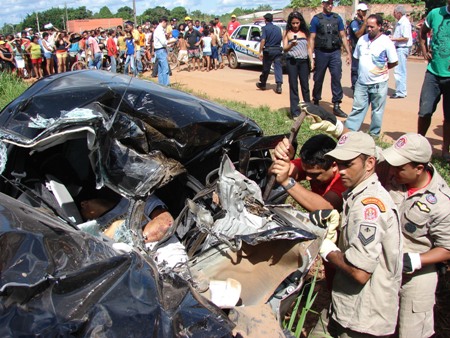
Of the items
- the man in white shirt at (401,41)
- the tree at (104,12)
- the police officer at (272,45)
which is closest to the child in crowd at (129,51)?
the police officer at (272,45)

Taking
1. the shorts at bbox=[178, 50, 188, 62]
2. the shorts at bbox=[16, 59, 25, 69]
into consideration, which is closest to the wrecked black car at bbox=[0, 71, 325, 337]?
the shorts at bbox=[178, 50, 188, 62]

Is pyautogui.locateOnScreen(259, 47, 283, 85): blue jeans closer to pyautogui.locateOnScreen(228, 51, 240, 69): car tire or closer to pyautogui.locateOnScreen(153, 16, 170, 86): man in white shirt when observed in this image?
pyautogui.locateOnScreen(153, 16, 170, 86): man in white shirt

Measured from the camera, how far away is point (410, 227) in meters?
2.65

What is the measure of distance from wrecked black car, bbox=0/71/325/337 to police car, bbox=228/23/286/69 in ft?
42.9

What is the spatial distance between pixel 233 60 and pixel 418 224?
1529 centimetres

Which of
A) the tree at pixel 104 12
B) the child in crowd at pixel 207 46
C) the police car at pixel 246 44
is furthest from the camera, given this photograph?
the tree at pixel 104 12

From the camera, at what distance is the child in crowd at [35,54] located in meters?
17.3

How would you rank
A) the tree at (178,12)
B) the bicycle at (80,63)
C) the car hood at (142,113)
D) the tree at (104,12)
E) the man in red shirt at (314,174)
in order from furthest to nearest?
the tree at (104,12) < the tree at (178,12) < the bicycle at (80,63) < the man in red shirt at (314,174) < the car hood at (142,113)

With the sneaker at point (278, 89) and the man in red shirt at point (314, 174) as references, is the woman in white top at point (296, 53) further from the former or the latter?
the man in red shirt at point (314, 174)

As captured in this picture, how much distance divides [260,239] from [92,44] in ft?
56.9

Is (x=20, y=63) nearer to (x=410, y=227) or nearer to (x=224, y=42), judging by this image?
(x=224, y=42)

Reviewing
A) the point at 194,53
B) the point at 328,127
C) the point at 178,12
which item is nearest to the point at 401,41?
the point at 328,127

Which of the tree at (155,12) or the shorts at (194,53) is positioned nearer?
the shorts at (194,53)

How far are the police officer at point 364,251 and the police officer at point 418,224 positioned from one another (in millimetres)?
206
